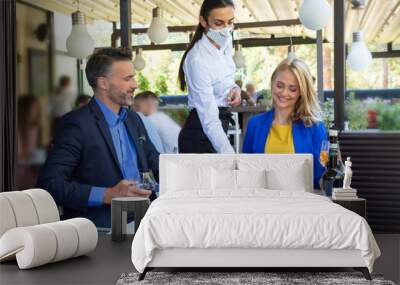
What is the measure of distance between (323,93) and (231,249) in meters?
2.53

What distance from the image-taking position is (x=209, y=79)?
6.62m

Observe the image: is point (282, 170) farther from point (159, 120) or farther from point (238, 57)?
point (159, 120)

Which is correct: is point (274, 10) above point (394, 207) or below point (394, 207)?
above

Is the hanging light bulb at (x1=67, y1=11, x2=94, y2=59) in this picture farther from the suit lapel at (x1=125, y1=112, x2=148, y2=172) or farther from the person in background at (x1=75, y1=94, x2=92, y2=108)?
the suit lapel at (x1=125, y1=112, x2=148, y2=172)

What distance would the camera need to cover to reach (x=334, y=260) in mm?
4707

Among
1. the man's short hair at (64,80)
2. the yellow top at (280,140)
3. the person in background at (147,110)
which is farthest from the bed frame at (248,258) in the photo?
the man's short hair at (64,80)

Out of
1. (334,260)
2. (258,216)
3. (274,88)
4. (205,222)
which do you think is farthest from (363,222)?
(274,88)

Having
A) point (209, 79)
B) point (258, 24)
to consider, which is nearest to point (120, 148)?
point (209, 79)

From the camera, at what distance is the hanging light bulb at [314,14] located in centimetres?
657

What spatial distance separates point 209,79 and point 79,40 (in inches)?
57.2

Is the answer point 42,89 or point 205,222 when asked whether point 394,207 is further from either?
point 42,89

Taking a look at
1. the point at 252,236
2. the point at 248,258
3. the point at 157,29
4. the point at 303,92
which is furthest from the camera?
the point at 157,29

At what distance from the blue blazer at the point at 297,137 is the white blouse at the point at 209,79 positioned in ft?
1.03

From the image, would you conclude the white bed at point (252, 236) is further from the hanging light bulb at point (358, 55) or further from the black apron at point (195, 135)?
the hanging light bulb at point (358, 55)
